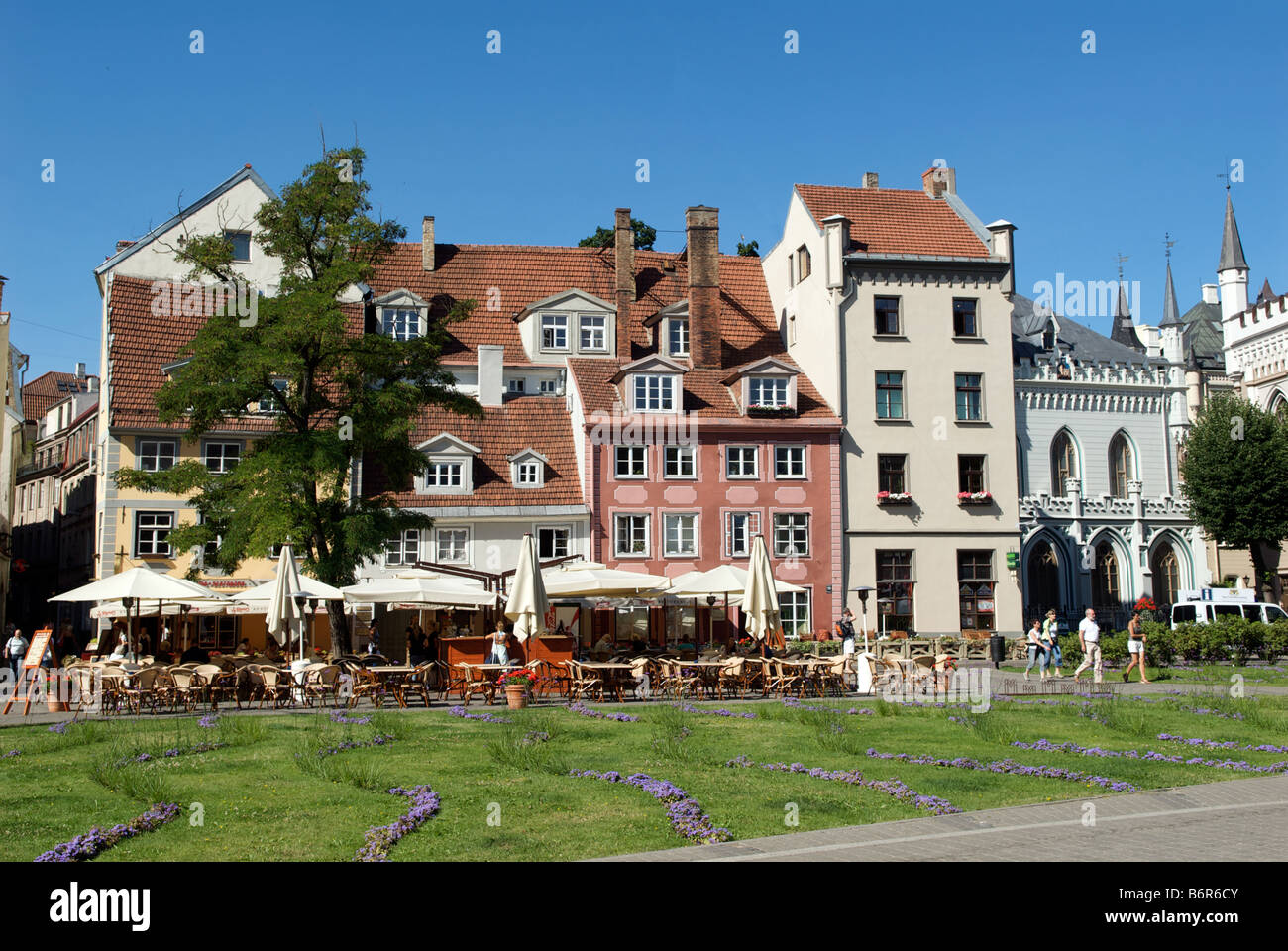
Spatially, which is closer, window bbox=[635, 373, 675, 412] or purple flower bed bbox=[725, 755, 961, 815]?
purple flower bed bbox=[725, 755, 961, 815]

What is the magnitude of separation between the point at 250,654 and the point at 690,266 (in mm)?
23144

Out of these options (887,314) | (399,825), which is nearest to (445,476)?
(887,314)

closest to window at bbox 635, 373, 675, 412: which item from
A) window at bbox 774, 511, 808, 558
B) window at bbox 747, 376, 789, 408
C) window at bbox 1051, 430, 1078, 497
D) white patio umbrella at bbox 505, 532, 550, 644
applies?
window at bbox 747, 376, 789, 408

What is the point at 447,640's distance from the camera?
2994 cm

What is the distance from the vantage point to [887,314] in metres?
47.1

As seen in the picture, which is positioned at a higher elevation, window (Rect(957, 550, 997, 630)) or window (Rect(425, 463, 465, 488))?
window (Rect(425, 463, 465, 488))

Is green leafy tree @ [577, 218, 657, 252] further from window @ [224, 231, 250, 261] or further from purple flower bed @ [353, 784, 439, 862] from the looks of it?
purple flower bed @ [353, 784, 439, 862]

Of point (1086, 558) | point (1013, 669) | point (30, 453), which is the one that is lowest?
point (1013, 669)

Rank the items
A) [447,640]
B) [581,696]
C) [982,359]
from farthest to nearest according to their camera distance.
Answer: [982,359] → [447,640] → [581,696]

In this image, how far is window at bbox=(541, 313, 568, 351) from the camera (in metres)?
49.2

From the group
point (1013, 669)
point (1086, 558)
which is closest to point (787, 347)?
point (1086, 558)

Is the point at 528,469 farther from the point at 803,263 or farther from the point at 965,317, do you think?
the point at 965,317

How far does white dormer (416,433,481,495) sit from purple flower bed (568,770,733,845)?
29.3 metres
